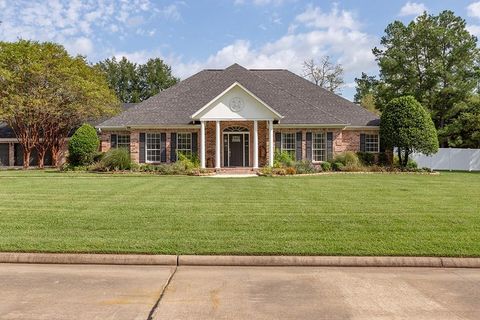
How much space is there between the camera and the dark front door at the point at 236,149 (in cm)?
2658

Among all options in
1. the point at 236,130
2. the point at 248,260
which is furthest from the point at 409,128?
the point at 248,260

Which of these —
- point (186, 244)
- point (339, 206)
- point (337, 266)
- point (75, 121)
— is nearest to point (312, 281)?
point (337, 266)

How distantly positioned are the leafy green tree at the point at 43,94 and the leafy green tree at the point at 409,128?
20838 mm

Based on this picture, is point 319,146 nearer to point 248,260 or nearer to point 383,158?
point 383,158

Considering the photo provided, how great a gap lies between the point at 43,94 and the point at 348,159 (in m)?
21.4

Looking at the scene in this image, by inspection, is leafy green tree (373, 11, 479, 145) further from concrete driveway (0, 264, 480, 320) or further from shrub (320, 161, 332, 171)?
concrete driveway (0, 264, 480, 320)

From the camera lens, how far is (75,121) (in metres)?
32.9

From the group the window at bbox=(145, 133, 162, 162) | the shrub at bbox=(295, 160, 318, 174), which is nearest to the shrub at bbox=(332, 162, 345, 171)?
the shrub at bbox=(295, 160, 318, 174)

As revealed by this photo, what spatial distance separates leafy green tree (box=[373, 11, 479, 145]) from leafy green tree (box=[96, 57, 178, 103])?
3772 cm

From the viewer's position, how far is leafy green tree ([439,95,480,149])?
32.7 meters

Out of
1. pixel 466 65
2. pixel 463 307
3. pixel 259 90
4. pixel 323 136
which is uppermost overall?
pixel 466 65

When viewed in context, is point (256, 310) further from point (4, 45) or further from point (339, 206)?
point (4, 45)

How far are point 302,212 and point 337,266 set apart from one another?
10.7ft

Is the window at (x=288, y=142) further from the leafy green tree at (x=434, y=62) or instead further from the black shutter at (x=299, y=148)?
the leafy green tree at (x=434, y=62)
